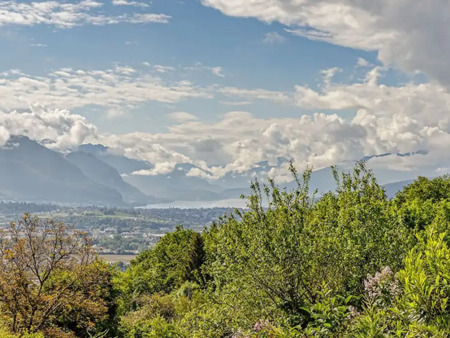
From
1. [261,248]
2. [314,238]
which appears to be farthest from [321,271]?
[261,248]

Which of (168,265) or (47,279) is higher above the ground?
(47,279)

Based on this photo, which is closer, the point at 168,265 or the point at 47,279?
the point at 47,279

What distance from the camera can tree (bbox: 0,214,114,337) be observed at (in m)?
20.0

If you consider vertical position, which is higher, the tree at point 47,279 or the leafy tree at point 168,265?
the tree at point 47,279

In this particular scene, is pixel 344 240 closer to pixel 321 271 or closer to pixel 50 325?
pixel 321 271

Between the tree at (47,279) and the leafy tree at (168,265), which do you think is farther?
the leafy tree at (168,265)

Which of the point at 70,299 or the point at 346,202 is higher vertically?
the point at 346,202

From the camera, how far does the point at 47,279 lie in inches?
922

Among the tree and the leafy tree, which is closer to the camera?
the tree

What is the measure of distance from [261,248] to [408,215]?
19.5 m

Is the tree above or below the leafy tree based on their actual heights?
above

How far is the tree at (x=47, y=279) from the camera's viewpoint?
65.7 feet

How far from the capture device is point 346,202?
1346 centimetres

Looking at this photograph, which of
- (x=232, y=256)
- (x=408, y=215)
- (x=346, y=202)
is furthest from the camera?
(x=408, y=215)
